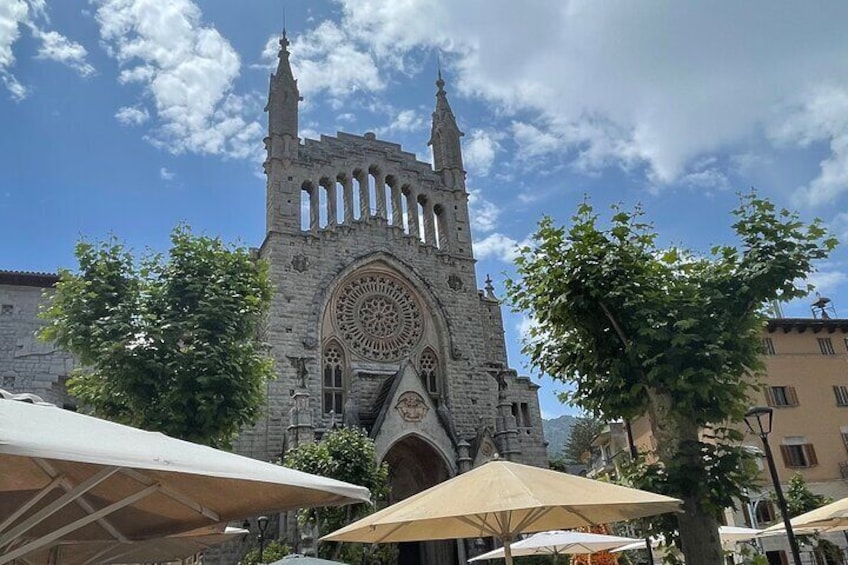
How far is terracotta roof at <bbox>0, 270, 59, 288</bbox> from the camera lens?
21938mm

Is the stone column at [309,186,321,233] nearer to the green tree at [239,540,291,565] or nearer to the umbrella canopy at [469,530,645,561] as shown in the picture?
the green tree at [239,540,291,565]

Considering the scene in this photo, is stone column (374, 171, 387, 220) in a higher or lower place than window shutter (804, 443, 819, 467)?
higher

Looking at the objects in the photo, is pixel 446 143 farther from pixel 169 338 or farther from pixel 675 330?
pixel 675 330

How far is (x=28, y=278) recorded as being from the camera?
72.6ft

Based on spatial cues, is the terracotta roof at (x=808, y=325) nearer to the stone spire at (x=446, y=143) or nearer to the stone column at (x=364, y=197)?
the stone spire at (x=446, y=143)

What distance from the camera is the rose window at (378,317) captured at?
25.7 m

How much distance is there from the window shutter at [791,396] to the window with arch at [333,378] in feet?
61.4

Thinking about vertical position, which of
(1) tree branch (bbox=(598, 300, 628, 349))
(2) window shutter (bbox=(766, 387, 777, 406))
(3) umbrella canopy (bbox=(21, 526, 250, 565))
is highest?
(2) window shutter (bbox=(766, 387, 777, 406))

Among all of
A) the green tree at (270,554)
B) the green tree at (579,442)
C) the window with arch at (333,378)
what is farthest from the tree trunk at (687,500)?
the green tree at (579,442)

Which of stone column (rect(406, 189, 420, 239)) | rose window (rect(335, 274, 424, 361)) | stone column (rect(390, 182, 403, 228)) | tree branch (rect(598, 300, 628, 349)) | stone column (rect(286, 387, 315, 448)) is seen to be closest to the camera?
tree branch (rect(598, 300, 628, 349))

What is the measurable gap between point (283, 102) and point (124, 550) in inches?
981

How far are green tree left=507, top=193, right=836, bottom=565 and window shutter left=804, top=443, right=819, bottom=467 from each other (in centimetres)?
1958

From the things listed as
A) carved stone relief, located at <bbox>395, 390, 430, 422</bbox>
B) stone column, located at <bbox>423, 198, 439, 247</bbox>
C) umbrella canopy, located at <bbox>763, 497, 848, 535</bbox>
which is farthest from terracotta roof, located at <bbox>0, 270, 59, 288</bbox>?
umbrella canopy, located at <bbox>763, 497, 848, 535</bbox>

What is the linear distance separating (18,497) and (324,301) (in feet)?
67.8
